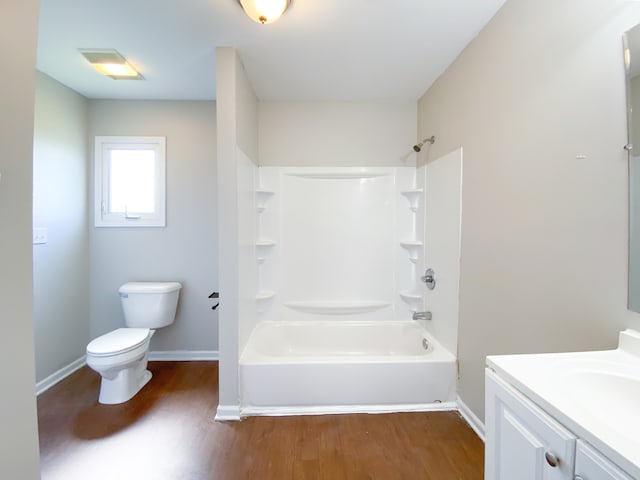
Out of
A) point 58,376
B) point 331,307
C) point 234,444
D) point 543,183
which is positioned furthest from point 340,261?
point 58,376

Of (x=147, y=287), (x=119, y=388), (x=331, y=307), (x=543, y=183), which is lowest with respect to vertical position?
(x=119, y=388)

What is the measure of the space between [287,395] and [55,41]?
268cm

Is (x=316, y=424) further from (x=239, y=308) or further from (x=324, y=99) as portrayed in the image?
(x=324, y=99)

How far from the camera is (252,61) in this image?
1956 mm

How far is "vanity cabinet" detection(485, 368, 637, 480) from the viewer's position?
605mm

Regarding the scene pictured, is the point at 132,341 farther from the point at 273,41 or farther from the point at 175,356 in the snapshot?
the point at 273,41

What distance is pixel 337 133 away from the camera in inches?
104

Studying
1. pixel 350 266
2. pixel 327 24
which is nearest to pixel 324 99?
pixel 327 24

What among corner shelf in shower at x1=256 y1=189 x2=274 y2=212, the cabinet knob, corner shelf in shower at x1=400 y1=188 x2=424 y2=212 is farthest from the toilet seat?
corner shelf in shower at x1=400 y1=188 x2=424 y2=212

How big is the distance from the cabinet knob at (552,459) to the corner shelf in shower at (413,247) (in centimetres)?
190

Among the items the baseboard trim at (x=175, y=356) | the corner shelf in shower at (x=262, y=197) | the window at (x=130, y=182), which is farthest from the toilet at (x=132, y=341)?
the corner shelf in shower at (x=262, y=197)

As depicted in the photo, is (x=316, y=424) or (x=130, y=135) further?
(x=130, y=135)

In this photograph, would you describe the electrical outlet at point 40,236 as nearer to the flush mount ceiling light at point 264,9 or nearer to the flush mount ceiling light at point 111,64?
the flush mount ceiling light at point 111,64

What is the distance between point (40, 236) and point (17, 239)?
1856 mm
